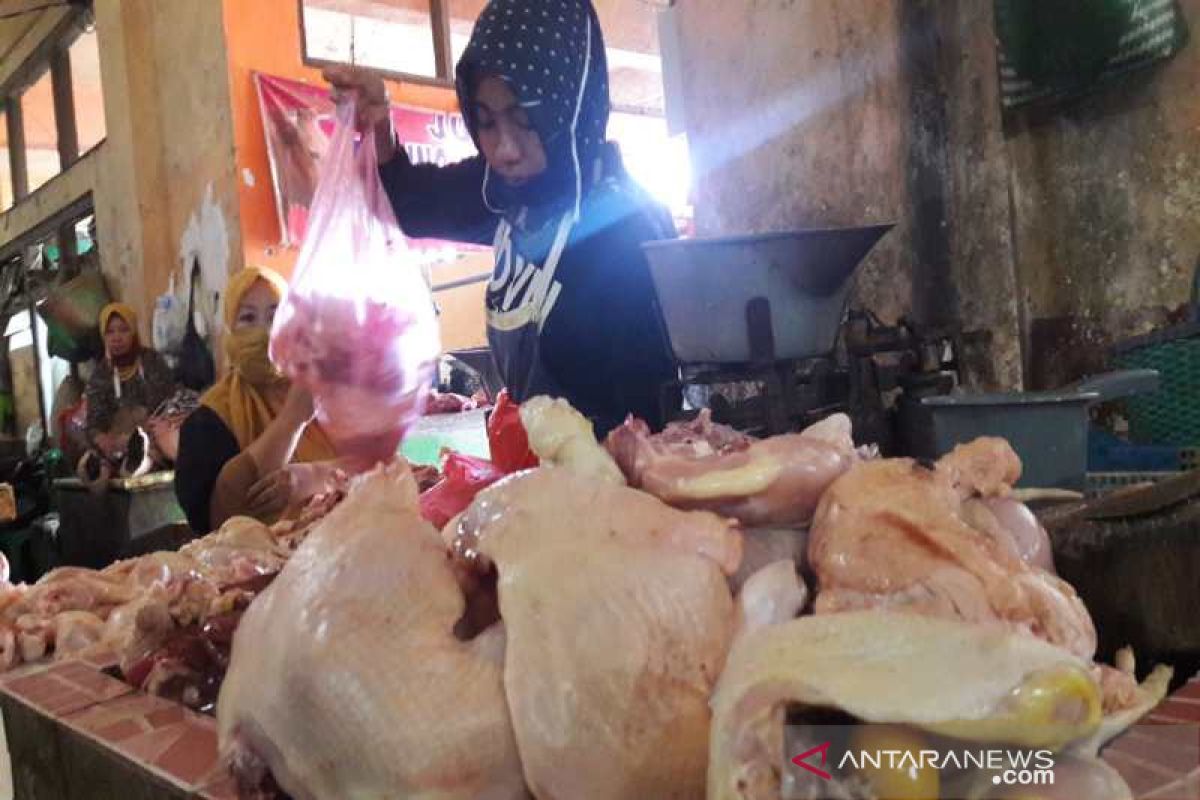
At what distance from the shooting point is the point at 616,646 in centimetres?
85

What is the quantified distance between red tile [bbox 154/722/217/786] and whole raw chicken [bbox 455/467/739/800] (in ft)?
1.61

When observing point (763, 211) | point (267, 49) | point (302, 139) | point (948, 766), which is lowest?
point (948, 766)

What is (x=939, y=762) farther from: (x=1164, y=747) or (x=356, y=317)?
(x=356, y=317)

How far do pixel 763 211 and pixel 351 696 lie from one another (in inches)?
167

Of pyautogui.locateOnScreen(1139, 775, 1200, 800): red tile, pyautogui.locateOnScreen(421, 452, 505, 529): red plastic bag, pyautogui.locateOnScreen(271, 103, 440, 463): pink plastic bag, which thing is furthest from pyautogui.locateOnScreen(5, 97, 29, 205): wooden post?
pyautogui.locateOnScreen(1139, 775, 1200, 800): red tile

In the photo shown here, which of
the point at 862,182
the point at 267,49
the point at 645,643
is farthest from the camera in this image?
the point at 267,49

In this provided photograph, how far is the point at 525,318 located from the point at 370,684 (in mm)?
2179

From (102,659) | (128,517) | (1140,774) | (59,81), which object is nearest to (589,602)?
(1140,774)

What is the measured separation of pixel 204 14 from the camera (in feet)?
23.5

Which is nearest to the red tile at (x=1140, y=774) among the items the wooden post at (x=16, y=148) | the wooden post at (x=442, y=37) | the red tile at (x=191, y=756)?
the red tile at (x=191, y=756)

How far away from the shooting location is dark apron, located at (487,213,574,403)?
293 centimetres

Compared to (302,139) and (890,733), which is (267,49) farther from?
A: (890,733)

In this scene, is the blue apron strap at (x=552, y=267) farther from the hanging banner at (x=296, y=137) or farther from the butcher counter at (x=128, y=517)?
the hanging banner at (x=296, y=137)

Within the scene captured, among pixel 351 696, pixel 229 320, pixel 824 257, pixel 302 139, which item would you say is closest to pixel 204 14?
pixel 302 139
